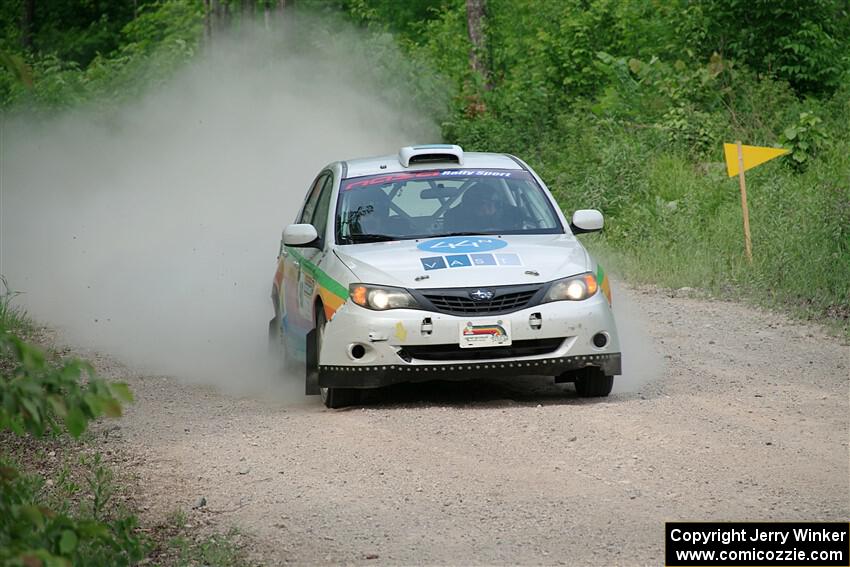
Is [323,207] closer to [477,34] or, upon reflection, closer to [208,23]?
[477,34]

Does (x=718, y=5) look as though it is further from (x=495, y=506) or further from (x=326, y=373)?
(x=495, y=506)

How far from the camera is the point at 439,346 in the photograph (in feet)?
30.9

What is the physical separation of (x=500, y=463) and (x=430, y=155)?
3685 millimetres

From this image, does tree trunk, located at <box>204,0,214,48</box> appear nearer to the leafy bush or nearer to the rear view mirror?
the rear view mirror

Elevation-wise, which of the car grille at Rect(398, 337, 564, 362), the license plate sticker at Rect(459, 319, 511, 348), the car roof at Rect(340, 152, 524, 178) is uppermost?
the car roof at Rect(340, 152, 524, 178)

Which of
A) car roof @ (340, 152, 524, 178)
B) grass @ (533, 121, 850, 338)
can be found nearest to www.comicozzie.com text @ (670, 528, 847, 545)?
car roof @ (340, 152, 524, 178)

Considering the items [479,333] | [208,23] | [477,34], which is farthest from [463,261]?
[208,23]

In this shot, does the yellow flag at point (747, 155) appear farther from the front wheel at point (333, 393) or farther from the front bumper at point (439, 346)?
the front wheel at point (333, 393)

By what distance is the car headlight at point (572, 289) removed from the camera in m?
9.57

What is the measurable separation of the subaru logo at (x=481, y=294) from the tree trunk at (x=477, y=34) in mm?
25520

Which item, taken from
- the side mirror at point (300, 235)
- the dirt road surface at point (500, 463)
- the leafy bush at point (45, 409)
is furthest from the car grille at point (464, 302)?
the leafy bush at point (45, 409)

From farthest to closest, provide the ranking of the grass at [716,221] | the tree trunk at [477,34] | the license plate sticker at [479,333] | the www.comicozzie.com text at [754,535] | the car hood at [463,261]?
the tree trunk at [477,34] → the grass at [716,221] → the car hood at [463,261] → the license plate sticker at [479,333] → the www.comicozzie.com text at [754,535]

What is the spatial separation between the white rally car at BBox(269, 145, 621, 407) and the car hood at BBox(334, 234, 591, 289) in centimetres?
1

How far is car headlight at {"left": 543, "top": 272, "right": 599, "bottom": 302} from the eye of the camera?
31.4 ft
